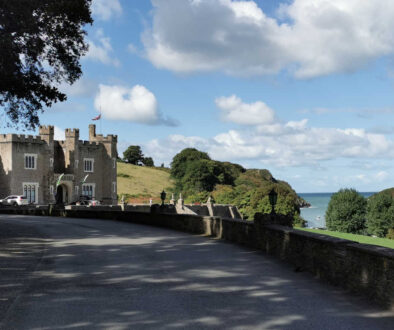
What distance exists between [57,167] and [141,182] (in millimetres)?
52664

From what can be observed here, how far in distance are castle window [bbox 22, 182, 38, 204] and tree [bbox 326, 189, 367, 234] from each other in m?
51.2

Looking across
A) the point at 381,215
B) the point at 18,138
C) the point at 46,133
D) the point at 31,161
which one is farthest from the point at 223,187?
the point at 18,138

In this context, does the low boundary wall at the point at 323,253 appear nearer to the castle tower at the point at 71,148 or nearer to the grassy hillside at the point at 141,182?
the castle tower at the point at 71,148

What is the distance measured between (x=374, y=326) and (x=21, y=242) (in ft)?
48.1

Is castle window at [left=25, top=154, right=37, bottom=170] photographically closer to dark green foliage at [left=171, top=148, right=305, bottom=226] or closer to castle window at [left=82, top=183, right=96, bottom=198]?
castle window at [left=82, top=183, right=96, bottom=198]

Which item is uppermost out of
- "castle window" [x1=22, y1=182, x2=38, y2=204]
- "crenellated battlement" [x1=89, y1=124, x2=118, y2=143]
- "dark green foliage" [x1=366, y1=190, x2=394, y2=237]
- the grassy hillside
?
"crenellated battlement" [x1=89, y1=124, x2=118, y2=143]

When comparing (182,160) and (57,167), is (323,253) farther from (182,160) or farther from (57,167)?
(182,160)

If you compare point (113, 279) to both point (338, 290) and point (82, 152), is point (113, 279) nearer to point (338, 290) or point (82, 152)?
point (338, 290)

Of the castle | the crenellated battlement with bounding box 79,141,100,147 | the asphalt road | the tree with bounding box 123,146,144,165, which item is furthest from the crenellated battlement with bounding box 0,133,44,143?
the tree with bounding box 123,146,144,165

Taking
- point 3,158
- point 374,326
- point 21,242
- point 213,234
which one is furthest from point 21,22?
point 3,158

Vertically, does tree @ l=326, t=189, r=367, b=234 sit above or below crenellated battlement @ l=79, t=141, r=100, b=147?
below

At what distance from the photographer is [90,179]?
8538 centimetres

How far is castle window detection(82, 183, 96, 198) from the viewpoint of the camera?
8450 centimetres

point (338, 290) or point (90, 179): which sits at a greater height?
point (90, 179)
